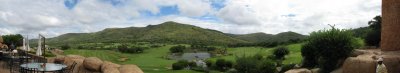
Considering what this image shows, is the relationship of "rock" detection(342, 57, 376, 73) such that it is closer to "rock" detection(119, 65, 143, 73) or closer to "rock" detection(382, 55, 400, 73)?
"rock" detection(382, 55, 400, 73)

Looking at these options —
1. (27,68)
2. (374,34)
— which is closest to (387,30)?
(374,34)

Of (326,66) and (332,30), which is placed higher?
(332,30)

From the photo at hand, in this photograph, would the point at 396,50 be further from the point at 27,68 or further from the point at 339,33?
the point at 27,68

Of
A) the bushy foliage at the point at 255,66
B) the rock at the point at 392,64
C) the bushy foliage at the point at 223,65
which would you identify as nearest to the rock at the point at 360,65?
the rock at the point at 392,64

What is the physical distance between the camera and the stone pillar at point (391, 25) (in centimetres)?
2881

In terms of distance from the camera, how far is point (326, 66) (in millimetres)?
32562

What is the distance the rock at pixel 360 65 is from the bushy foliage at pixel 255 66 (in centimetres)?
2345

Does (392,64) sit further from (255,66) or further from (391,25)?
(255,66)

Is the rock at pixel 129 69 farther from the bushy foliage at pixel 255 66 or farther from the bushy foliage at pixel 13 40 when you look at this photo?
the bushy foliage at pixel 255 66

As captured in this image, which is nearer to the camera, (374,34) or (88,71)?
(88,71)

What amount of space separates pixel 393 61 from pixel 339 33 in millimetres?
8838

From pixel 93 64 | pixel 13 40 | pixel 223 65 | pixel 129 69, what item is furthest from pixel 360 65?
pixel 223 65

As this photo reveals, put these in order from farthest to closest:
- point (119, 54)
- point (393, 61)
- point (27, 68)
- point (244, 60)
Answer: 1. point (119, 54)
2. point (244, 60)
3. point (393, 61)
4. point (27, 68)

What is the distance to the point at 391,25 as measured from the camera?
29188mm
